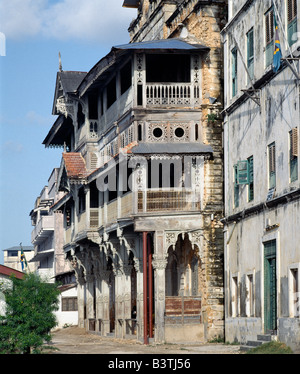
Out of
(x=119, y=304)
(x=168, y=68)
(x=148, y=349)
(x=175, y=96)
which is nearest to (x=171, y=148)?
(x=175, y=96)

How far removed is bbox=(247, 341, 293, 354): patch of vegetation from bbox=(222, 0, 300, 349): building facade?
0.19 metres

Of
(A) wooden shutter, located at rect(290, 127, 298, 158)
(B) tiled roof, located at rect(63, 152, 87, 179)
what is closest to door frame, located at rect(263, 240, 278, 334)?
(A) wooden shutter, located at rect(290, 127, 298, 158)

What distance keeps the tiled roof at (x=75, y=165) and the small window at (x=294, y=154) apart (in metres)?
16.7

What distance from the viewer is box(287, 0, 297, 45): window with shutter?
25.2m

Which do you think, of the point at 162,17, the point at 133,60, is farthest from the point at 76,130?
the point at 133,60

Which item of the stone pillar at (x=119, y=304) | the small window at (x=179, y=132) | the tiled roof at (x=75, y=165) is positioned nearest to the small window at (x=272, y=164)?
the small window at (x=179, y=132)

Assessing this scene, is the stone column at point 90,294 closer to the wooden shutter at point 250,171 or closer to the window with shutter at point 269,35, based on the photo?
the wooden shutter at point 250,171

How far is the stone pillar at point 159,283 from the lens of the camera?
107ft

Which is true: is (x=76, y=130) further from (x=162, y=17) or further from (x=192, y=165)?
(x=192, y=165)

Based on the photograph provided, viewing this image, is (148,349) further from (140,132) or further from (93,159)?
(93,159)

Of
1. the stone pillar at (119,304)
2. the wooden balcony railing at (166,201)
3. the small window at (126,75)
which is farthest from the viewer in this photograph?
the stone pillar at (119,304)

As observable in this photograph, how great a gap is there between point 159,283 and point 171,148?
4745 millimetres

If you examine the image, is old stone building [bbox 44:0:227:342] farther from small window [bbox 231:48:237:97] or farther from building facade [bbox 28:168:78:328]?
building facade [bbox 28:168:78:328]
